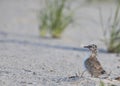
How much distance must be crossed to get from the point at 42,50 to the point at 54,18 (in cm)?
197

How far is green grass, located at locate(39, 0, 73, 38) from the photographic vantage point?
416 inches

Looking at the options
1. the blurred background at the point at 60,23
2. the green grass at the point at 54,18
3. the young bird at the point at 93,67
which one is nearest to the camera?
the young bird at the point at 93,67

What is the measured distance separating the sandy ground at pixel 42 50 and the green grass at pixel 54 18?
0.71 ft

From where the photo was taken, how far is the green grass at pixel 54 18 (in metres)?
10.6

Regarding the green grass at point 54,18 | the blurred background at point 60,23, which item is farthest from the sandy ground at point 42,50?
the green grass at point 54,18

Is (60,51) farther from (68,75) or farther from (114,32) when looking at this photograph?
(68,75)

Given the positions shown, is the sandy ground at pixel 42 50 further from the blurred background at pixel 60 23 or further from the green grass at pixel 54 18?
the green grass at pixel 54 18

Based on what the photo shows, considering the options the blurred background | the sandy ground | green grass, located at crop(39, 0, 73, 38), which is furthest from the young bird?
green grass, located at crop(39, 0, 73, 38)

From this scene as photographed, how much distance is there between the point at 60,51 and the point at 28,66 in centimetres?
238

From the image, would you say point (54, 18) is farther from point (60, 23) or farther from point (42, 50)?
point (42, 50)

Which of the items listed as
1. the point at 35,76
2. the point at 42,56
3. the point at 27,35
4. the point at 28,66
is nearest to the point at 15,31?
the point at 27,35

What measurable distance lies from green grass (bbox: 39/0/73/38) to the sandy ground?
22cm

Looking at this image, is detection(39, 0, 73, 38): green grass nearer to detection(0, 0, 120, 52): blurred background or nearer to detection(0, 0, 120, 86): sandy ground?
detection(0, 0, 120, 52): blurred background

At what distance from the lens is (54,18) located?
10719 mm
